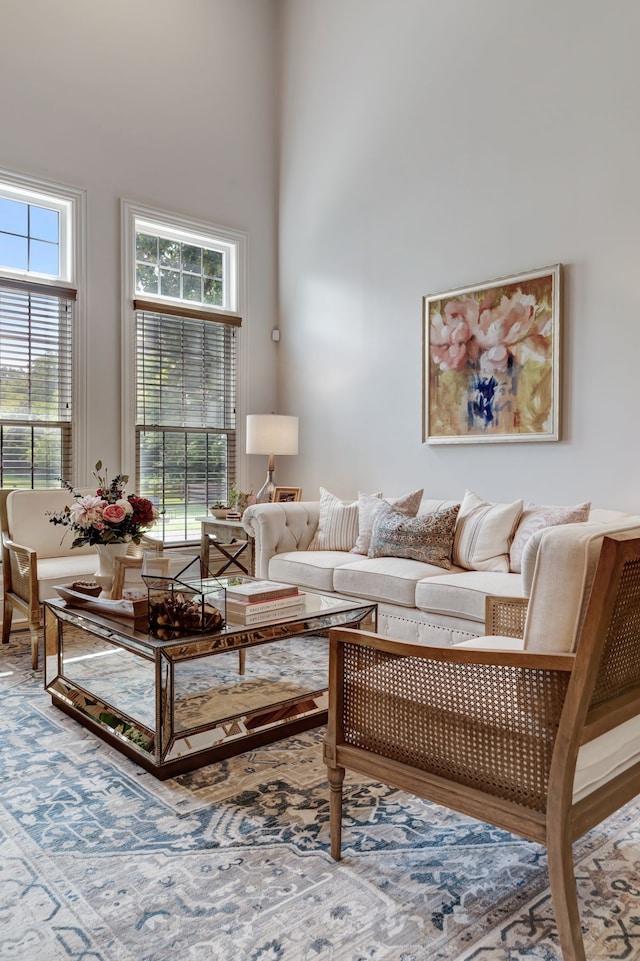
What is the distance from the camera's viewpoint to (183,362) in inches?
214

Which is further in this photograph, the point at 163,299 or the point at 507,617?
the point at 163,299

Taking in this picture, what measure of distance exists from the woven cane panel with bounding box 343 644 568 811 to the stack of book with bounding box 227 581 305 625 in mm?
841

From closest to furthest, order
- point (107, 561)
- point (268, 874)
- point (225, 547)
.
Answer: point (268, 874) < point (107, 561) < point (225, 547)

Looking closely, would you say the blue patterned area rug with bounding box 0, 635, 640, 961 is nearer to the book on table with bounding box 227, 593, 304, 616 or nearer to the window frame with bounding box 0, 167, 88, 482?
the book on table with bounding box 227, 593, 304, 616

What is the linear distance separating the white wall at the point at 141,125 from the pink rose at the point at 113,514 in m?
2.08

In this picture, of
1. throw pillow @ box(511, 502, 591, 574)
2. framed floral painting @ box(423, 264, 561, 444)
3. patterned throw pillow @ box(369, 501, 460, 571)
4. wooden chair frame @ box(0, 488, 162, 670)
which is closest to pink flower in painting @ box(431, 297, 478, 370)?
framed floral painting @ box(423, 264, 561, 444)

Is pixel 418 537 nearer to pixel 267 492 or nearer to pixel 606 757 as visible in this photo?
pixel 267 492

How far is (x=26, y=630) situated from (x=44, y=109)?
3489 mm

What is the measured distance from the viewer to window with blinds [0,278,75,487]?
455cm

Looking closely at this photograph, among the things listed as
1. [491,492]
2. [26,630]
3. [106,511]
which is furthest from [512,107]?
[26,630]

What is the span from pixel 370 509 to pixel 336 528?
0.92ft

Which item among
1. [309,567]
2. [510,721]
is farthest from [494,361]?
[510,721]

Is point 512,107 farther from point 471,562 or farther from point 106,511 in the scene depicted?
point 106,511

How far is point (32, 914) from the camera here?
5.21ft
